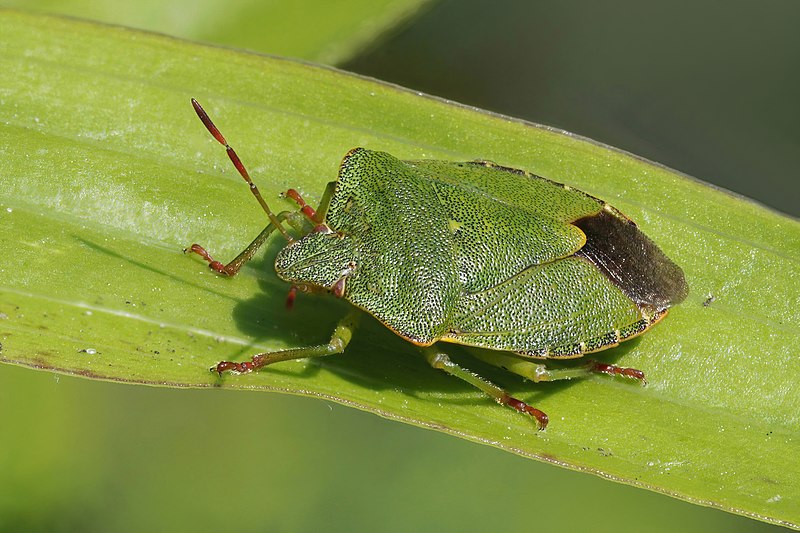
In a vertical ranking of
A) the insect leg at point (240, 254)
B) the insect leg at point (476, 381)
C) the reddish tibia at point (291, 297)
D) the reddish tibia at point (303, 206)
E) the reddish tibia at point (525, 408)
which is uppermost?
the reddish tibia at point (303, 206)

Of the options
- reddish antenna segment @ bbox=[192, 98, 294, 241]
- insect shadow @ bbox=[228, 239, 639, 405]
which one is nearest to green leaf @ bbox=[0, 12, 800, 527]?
insect shadow @ bbox=[228, 239, 639, 405]

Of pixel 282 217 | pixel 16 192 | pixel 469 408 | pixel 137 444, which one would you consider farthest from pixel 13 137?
pixel 469 408

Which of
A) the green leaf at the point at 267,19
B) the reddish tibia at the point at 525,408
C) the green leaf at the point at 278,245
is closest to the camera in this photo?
the green leaf at the point at 278,245

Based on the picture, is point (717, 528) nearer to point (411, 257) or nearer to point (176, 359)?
point (411, 257)

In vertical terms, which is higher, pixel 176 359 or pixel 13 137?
pixel 13 137

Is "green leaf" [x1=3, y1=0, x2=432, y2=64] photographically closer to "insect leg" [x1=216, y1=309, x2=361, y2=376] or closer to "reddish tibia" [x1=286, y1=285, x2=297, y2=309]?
"reddish tibia" [x1=286, y1=285, x2=297, y2=309]

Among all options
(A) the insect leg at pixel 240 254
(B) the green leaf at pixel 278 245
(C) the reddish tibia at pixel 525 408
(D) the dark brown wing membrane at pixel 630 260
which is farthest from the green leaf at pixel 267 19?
(C) the reddish tibia at pixel 525 408

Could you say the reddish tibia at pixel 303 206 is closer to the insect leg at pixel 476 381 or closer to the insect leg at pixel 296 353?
the insect leg at pixel 296 353
